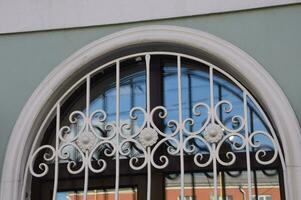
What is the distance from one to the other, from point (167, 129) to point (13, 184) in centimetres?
126

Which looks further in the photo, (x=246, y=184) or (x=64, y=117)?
(x=64, y=117)

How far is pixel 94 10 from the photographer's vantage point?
4.81 metres

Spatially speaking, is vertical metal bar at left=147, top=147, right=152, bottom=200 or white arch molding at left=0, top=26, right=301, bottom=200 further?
vertical metal bar at left=147, top=147, right=152, bottom=200

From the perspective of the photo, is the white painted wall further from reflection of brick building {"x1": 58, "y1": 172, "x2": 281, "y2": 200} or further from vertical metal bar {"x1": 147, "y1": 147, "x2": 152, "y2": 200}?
reflection of brick building {"x1": 58, "y1": 172, "x2": 281, "y2": 200}

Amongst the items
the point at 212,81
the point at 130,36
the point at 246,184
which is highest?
the point at 130,36

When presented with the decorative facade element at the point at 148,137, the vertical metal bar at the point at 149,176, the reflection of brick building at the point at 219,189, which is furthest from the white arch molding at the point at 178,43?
the vertical metal bar at the point at 149,176

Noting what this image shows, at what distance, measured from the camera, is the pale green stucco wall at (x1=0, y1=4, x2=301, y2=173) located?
4.36 meters

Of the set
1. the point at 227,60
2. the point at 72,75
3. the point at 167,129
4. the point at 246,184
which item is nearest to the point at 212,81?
the point at 227,60

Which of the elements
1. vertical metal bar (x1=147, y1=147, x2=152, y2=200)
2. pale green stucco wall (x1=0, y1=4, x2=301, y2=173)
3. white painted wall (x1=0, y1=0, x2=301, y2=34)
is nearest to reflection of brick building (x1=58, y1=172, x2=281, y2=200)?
vertical metal bar (x1=147, y1=147, x2=152, y2=200)

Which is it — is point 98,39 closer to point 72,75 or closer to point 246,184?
point 72,75

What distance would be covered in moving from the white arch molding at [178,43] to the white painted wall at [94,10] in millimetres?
151

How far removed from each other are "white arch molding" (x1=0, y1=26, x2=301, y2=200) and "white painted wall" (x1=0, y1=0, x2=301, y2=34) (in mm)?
151

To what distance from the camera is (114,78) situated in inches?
191

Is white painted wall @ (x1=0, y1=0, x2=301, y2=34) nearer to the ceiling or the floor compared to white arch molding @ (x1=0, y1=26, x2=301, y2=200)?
nearer to the ceiling
